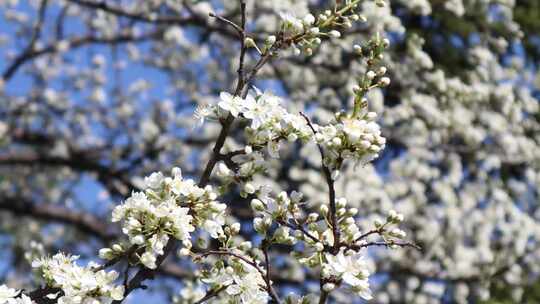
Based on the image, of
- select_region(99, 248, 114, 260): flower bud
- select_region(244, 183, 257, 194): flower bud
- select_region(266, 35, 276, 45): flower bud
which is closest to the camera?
select_region(99, 248, 114, 260): flower bud

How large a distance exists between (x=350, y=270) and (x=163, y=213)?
0.47 meters

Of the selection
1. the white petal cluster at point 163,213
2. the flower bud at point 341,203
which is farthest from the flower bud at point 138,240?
→ the flower bud at point 341,203

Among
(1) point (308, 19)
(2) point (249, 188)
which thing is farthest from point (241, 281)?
(1) point (308, 19)

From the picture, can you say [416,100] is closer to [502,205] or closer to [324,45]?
[324,45]

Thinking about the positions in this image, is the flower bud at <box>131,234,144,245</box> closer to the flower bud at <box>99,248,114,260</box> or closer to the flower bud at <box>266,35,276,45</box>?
the flower bud at <box>99,248,114,260</box>

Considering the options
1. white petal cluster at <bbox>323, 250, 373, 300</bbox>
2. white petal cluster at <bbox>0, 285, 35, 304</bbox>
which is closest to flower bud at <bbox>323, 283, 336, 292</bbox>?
white petal cluster at <bbox>323, 250, 373, 300</bbox>

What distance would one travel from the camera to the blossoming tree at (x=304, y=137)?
11.6ft

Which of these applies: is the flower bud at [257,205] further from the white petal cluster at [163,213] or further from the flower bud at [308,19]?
the flower bud at [308,19]

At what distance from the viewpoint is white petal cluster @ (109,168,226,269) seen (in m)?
2.15

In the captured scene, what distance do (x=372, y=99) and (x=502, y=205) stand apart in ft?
6.33

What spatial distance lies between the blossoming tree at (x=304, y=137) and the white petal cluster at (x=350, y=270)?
0.63 ft

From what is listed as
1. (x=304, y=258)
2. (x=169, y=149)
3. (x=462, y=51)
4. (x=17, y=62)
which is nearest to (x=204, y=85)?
(x=169, y=149)

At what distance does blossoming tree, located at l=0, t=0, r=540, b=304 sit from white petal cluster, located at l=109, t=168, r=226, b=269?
9 cm

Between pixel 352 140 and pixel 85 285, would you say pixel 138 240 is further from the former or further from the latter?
pixel 352 140
